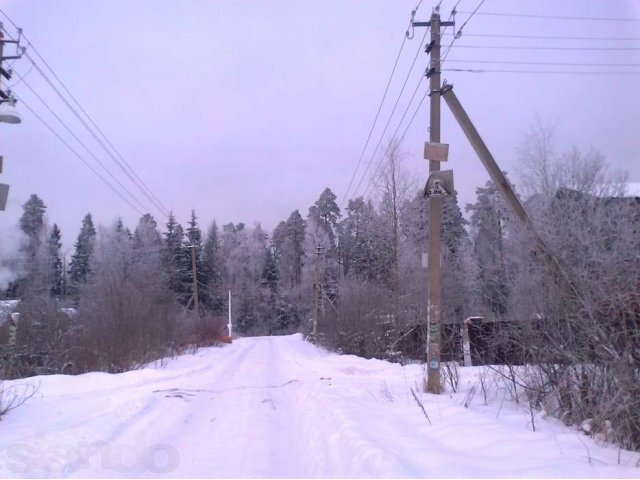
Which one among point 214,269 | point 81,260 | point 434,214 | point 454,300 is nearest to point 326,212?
point 214,269

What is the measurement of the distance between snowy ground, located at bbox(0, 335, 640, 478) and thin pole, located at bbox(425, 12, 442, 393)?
0.67 meters

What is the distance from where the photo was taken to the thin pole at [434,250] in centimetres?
1144

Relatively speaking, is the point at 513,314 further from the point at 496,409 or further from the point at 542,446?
the point at 542,446

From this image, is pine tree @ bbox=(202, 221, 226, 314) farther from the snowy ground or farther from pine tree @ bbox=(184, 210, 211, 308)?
the snowy ground

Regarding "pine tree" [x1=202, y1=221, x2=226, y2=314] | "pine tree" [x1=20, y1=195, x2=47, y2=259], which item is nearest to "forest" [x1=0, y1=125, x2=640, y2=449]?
"pine tree" [x1=20, y1=195, x2=47, y2=259]

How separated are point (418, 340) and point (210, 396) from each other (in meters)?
10.8

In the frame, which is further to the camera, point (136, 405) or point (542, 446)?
point (136, 405)

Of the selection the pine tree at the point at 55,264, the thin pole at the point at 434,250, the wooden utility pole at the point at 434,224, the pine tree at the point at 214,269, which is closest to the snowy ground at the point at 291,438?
the thin pole at the point at 434,250

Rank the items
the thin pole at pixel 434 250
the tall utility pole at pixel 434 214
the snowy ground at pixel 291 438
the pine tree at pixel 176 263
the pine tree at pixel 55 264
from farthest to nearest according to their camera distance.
→ 1. the pine tree at pixel 176 263
2. the pine tree at pixel 55 264
3. the tall utility pole at pixel 434 214
4. the thin pole at pixel 434 250
5. the snowy ground at pixel 291 438

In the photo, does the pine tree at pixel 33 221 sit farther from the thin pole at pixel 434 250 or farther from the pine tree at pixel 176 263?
the thin pole at pixel 434 250

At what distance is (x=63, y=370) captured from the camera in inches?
794

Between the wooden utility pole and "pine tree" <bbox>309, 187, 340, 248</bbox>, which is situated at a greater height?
"pine tree" <bbox>309, 187, 340, 248</bbox>

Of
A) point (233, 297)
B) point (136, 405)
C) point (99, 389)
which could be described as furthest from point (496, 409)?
point (233, 297)

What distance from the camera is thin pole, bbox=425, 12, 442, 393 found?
11438 mm
